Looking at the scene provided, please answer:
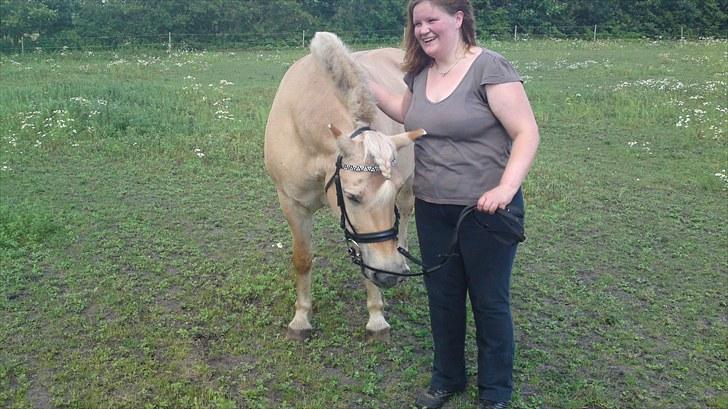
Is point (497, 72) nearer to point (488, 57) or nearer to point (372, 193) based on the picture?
point (488, 57)

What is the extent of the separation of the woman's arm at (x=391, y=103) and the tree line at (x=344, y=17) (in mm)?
23767

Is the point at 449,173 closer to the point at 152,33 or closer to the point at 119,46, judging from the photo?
the point at 119,46

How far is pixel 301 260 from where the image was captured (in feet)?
13.1

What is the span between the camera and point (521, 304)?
4324 millimetres

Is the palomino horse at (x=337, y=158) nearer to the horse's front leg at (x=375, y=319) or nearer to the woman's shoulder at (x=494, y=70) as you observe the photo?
the horse's front leg at (x=375, y=319)

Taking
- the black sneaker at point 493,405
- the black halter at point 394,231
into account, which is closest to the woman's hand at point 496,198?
the black halter at point 394,231

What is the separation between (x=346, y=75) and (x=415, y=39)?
428mm

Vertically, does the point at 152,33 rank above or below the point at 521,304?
above

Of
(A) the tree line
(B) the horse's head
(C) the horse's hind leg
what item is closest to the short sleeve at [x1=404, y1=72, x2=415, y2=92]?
(B) the horse's head

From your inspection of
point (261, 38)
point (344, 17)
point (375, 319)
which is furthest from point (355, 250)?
point (344, 17)

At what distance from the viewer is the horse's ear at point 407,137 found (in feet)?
8.94

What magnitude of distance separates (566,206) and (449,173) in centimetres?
387

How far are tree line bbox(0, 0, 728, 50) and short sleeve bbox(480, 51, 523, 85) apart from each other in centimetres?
2451

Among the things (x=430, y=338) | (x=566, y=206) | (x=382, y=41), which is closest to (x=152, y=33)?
(x=382, y=41)
